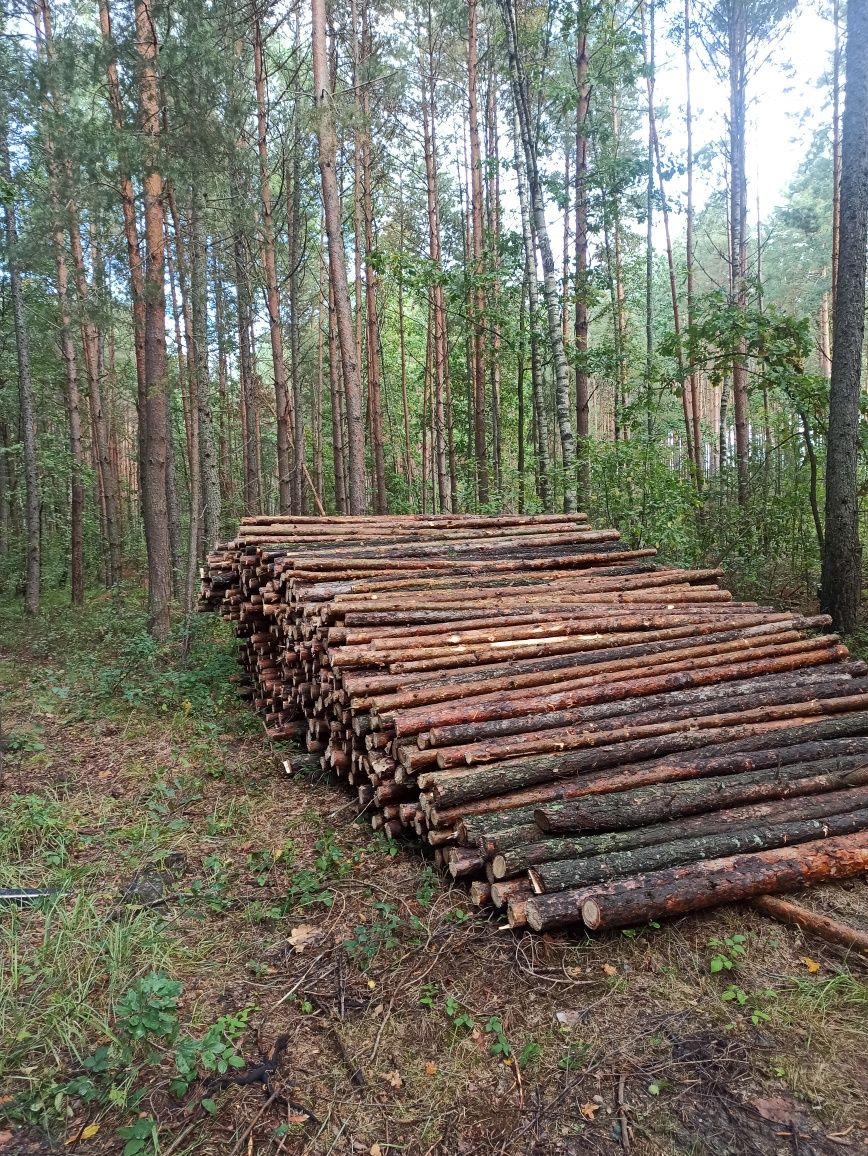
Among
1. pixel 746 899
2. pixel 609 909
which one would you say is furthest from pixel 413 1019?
pixel 746 899

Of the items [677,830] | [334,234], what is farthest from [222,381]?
[677,830]

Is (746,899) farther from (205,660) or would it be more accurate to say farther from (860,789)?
(205,660)

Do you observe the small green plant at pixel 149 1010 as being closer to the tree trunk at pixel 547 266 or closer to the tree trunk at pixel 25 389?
the tree trunk at pixel 547 266

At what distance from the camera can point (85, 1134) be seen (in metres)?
2.42

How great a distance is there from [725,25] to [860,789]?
17.6m

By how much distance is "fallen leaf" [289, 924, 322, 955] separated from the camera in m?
3.48

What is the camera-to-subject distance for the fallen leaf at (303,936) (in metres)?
3.48

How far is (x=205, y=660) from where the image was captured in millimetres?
8922

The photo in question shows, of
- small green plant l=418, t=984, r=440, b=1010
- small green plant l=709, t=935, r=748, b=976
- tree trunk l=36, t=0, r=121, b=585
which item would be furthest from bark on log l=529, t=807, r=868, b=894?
tree trunk l=36, t=0, r=121, b=585

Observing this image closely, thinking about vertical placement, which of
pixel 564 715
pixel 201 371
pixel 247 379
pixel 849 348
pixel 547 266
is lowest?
pixel 564 715

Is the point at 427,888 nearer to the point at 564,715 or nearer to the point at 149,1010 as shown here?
the point at 564,715

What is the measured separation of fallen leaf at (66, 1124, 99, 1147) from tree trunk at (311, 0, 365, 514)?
8667mm

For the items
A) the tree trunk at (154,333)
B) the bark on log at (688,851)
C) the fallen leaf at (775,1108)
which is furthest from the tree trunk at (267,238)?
the fallen leaf at (775,1108)

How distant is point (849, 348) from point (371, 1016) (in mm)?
7570
